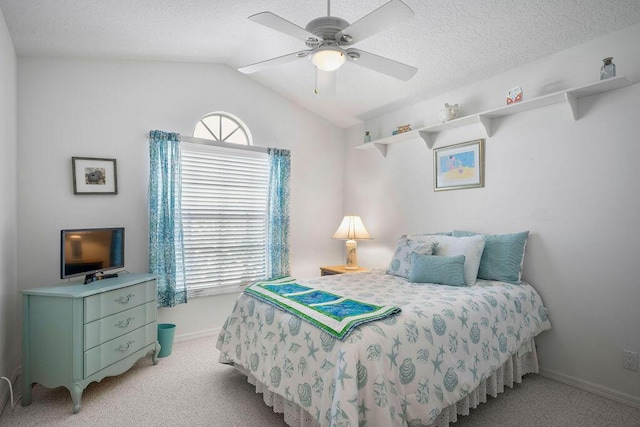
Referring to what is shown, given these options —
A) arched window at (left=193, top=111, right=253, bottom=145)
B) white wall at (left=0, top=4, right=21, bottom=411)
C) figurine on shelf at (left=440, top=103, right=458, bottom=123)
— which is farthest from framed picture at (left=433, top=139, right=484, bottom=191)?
white wall at (left=0, top=4, right=21, bottom=411)

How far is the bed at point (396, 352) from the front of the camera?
1.61 meters

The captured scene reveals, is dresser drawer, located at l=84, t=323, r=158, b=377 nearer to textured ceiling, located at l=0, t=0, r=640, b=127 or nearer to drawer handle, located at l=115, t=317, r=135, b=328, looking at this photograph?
drawer handle, located at l=115, t=317, r=135, b=328

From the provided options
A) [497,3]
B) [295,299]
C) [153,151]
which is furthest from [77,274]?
[497,3]

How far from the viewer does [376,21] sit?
1.81 m

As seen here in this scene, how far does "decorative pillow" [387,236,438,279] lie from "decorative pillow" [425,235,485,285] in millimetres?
87

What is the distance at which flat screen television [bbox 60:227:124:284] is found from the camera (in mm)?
2576

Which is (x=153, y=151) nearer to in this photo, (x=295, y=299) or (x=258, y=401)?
(x=295, y=299)

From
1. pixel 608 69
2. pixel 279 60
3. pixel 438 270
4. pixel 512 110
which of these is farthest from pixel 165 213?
pixel 608 69

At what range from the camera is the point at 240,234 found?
156 inches

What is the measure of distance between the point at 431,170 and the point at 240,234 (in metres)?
2.21

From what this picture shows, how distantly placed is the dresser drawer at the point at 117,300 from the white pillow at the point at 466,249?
2431 mm

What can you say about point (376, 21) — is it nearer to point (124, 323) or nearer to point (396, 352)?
point (396, 352)

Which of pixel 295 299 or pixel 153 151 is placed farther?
pixel 153 151

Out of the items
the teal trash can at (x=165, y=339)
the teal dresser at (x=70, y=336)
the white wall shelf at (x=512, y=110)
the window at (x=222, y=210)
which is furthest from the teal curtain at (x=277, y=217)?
the teal dresser at (x=70, y=336)
